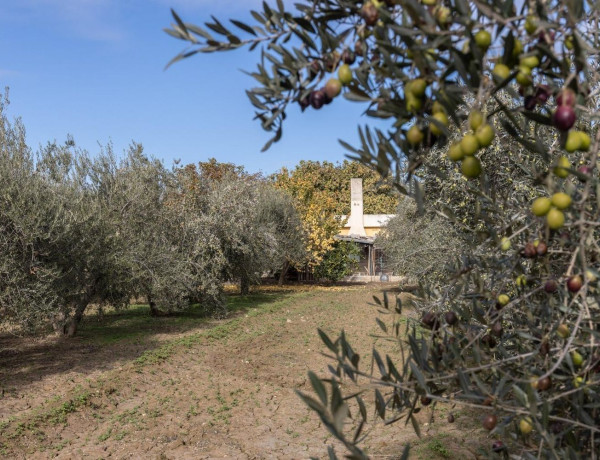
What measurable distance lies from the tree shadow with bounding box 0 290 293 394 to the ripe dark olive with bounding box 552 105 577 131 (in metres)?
10.2

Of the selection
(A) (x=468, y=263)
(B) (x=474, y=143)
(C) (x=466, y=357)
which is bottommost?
(C) (x=466, y=357)

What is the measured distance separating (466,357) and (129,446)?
20.2 ft

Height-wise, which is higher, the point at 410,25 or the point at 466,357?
the point at 410,25

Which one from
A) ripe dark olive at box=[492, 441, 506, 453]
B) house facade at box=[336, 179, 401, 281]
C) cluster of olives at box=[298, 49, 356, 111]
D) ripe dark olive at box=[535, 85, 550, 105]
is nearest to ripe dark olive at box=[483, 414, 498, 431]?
ripe dark olive at box=[492, 441, 506, 453]

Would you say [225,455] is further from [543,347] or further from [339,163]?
[339,163]

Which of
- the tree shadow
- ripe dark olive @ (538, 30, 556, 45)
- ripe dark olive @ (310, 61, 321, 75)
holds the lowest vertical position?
the tree shadow

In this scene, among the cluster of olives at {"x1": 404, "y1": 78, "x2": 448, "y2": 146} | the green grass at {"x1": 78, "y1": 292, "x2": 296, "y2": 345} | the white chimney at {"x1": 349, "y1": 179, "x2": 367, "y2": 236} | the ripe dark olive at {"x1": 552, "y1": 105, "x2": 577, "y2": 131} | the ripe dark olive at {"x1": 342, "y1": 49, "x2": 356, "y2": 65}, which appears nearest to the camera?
the ripe dark olive at {"x1": 552, "y1": 105, "x2": 577, "y2": 131}

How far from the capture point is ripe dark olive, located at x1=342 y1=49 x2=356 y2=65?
5.10ft

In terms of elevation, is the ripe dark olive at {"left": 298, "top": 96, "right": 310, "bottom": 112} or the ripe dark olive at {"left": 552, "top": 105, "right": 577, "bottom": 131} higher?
the ripe dark olive at {"left": 298, "top": 96, "right": 310, "bottom": 112}

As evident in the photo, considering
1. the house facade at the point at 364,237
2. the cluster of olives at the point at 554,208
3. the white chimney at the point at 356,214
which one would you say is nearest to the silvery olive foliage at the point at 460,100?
the cluster of olives at the point at 554,208

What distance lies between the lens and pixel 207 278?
1705 centimetres

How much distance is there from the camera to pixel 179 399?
29.5 ft

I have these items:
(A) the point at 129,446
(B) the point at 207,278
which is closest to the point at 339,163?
(B) the point at 207,278

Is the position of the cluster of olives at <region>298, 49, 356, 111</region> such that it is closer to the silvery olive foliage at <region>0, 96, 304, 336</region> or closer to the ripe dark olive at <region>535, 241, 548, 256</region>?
the ripe dark olive at <region>535, 241, 548, 256</region>
